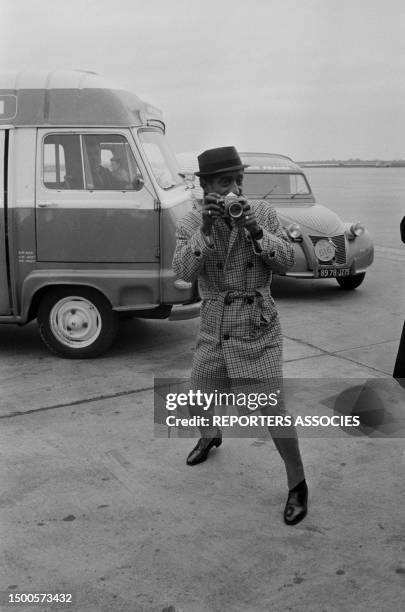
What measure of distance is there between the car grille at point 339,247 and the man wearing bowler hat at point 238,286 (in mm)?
5532

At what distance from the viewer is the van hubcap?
20.3 feet

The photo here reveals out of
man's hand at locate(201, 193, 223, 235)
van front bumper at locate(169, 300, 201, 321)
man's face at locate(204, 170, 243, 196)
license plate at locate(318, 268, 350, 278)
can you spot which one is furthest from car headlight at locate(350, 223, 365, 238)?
man's hand at locate(201, 193, 223, 235)

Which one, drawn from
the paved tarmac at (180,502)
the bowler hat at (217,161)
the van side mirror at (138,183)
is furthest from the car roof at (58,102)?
the bowler hat at (217,161)

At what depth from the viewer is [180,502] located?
3.64 meters

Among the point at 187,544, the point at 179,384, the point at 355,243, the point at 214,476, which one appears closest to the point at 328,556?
the point at 187,544

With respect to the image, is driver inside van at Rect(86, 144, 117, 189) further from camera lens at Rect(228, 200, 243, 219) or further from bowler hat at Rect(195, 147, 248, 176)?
camera lens at Rect(228, 200, 243, 219)

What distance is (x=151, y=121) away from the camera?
21.8 ft

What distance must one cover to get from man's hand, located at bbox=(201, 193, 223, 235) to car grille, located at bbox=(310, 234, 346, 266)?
19.4ft

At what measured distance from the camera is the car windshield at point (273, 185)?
1016 cm

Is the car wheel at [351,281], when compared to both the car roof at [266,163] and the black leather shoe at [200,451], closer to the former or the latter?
the car roof at [266,163]

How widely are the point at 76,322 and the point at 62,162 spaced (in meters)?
1.36

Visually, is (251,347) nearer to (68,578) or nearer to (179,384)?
(68,578)

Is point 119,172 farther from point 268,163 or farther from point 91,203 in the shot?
point 268,163

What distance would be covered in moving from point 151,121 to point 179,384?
2.59m
